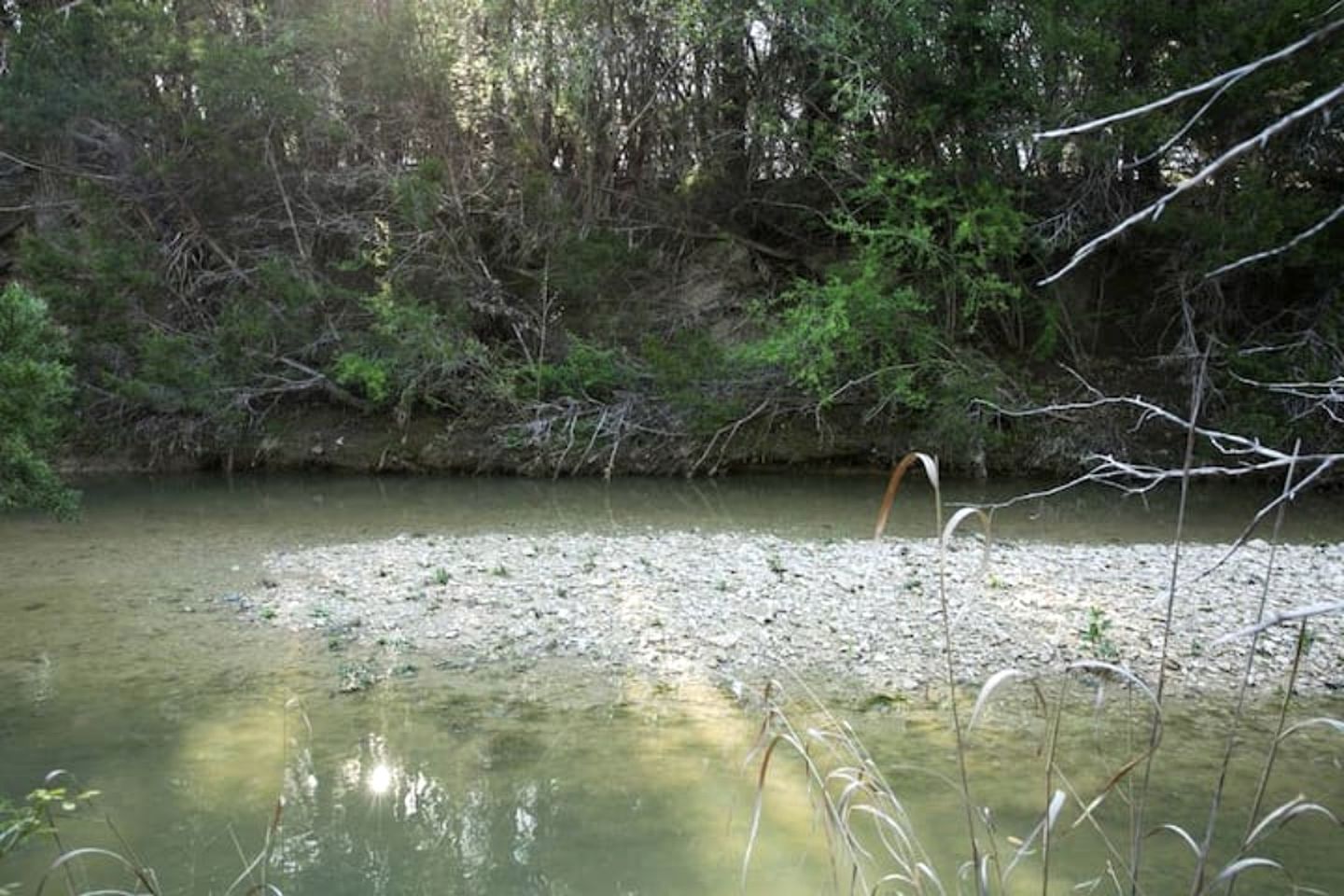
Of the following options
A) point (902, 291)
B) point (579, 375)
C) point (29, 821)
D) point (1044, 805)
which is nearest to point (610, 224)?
point (579, 375)

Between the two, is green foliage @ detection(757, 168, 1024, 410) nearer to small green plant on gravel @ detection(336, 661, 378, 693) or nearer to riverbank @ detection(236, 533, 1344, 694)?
riverbank @ detection(236, 533, 1344, 694)

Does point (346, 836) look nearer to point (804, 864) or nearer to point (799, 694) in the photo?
point (804, 864)

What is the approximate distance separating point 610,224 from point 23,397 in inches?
397

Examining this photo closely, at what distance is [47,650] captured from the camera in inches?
278

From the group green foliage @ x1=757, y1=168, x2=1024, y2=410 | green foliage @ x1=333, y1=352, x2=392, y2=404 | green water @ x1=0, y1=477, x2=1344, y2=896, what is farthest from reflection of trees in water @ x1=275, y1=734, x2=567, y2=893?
green foliage @ x1=333, y1=352, x2=392, y2=404

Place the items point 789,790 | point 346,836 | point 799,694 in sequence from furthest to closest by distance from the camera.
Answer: point 799,694
point 789,790
point 346,836

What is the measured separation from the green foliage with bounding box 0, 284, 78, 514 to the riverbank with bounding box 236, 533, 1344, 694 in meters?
1.81

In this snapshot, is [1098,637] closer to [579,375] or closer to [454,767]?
A: [454,767]

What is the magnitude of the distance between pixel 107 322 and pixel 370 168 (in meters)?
4.33

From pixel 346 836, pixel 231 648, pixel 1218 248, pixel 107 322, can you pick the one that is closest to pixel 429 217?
pixel 107 322

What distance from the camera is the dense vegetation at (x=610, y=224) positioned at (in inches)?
534

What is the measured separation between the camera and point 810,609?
24.9ft

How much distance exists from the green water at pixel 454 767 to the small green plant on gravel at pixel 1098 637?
567 mm

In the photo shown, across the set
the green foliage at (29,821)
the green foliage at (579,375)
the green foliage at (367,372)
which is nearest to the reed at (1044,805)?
the green foliage at (29,821)
